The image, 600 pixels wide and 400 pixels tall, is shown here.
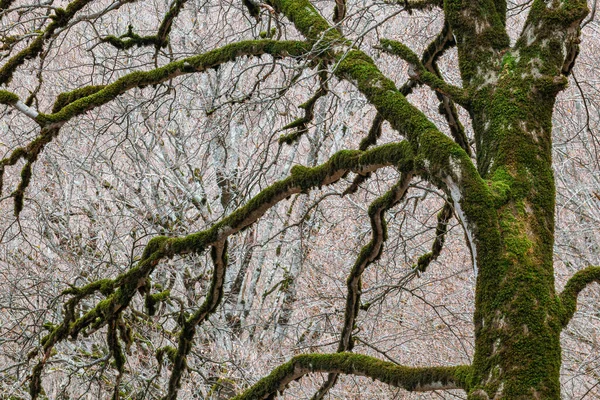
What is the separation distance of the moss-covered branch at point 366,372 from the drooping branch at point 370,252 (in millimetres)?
442

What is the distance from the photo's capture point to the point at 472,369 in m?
3.08

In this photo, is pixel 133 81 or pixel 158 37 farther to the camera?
pixel 158 37

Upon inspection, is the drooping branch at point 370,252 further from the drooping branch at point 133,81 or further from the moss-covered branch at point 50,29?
the moss-covered branch at point 50,29

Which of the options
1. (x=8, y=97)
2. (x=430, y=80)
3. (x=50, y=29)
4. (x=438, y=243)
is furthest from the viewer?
(x=438, y=243)

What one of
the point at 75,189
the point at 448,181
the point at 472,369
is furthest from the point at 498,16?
the point at 75,189

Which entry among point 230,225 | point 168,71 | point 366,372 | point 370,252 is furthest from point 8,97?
point 366,372

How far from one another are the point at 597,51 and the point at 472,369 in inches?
364

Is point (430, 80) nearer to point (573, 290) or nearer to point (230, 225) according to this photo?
point (573, 290)

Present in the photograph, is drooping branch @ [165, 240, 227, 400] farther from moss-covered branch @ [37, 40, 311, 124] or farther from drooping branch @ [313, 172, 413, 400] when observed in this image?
moss-covered branch @ [37, 40, 311, 124]

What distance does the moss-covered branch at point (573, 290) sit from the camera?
3.12 meters

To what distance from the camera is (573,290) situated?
3.28m

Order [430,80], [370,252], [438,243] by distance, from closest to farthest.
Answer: [430,80] → [370,252] → [438,243]

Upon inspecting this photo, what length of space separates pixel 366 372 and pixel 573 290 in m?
1.02

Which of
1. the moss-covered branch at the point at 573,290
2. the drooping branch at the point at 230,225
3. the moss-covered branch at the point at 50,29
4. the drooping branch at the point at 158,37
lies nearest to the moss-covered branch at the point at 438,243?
the drooping branch at the point at 230,225
